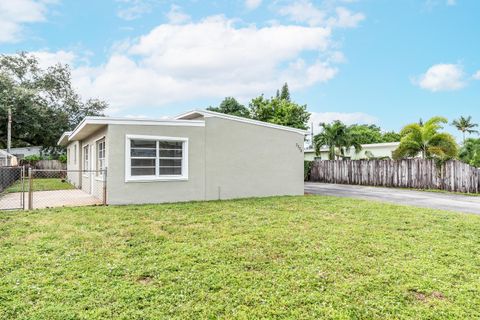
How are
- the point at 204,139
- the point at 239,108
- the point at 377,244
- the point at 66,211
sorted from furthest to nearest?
the point at 239,108 → the point at 204,139 → the point at 66,211 → the point at 377,244

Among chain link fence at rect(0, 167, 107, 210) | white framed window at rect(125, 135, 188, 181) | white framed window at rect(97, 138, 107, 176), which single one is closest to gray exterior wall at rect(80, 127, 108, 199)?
chain link fence at rect(0, 167, 107, 210)

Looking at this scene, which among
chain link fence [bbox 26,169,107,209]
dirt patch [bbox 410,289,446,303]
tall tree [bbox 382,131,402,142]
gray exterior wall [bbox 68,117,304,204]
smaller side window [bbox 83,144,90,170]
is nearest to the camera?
dirt patch [bbox 410,289,446,303]

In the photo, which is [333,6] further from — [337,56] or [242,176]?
[242,176]

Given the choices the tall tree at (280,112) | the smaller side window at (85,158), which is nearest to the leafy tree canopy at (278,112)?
the tall tree at (280,112)

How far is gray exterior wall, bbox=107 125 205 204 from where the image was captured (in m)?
9.52

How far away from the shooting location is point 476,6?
12.6 metres

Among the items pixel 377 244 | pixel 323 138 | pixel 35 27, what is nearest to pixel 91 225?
pixel 377 244

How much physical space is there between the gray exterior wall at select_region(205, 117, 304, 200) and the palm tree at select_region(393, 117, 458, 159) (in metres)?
8.83

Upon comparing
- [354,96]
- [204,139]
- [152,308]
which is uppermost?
[354,96]

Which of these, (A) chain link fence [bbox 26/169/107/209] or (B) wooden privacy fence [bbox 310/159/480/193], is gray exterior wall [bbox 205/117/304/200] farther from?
(B) wooden privacy fence [bbox 310/159/480/193]

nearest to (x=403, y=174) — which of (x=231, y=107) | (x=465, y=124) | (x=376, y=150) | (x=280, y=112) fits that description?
(x=376, y=150)

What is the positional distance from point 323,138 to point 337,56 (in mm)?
7463

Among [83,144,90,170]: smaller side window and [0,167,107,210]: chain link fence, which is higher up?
[83,144,90,170]: smaller side window

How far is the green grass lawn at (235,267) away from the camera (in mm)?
3283
